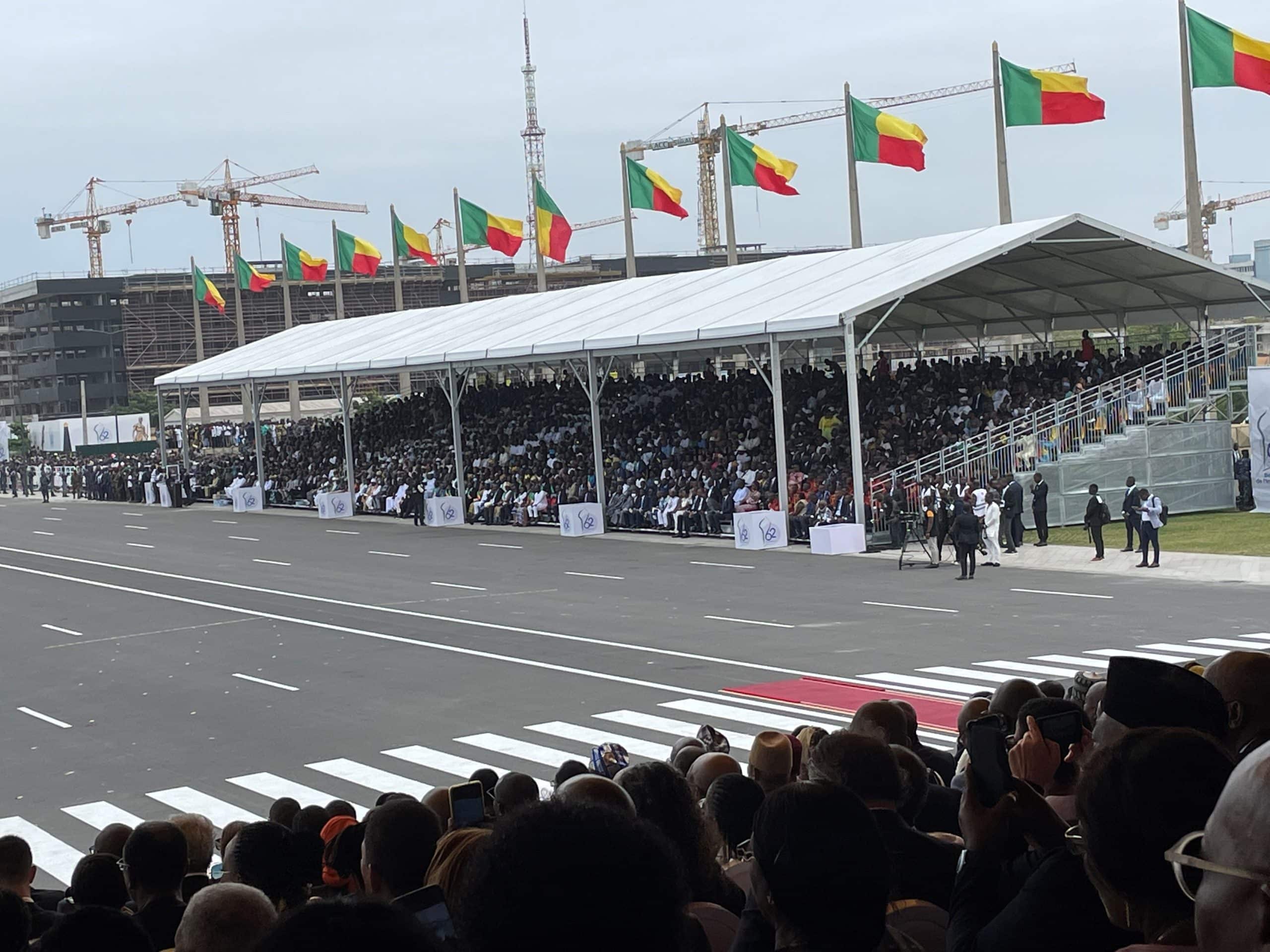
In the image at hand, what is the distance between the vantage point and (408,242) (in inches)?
2849

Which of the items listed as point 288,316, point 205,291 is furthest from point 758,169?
point 288,316

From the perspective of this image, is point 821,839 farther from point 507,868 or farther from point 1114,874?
point 507,868

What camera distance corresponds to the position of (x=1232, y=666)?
4746 mm

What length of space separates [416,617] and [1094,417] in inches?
750

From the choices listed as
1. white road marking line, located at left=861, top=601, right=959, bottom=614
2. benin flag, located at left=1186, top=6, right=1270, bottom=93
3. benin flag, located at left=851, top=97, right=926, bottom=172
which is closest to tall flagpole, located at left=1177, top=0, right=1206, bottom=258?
benin flag, located at left=1186, top=6, right=1270, bottom=93

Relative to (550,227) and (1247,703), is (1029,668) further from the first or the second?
(550,227)

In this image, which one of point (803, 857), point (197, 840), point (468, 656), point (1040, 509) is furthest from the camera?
point (1040, 509)

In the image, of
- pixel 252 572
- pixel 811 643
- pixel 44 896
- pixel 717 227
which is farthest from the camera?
pixel 717 227

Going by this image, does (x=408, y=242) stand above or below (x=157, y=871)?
above

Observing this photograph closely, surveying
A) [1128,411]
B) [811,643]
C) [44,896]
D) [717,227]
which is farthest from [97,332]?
[44,896]

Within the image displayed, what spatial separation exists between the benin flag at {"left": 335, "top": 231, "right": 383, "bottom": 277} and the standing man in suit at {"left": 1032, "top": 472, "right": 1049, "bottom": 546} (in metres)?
46.5

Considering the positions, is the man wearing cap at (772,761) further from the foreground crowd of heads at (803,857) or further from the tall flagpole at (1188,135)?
the tall flagpole at (1188,135)

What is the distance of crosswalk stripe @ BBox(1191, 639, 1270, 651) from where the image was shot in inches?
755

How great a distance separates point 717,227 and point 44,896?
19055 centimetres
